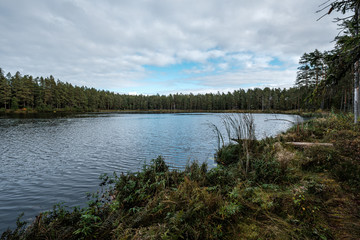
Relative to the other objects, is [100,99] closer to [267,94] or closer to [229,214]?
[267,94]

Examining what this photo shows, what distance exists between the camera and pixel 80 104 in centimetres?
9212

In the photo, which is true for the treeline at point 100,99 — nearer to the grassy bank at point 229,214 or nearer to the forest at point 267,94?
the forest at point 267,94

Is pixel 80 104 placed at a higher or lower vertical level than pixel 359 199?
higher

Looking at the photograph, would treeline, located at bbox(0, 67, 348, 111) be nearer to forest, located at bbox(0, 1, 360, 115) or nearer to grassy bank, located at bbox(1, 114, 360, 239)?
forest, located at bbox(0, 1, 360, 115)

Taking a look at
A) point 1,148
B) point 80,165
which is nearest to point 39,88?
point 1,148

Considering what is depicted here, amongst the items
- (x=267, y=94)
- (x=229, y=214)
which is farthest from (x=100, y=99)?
(x=229, y=214)

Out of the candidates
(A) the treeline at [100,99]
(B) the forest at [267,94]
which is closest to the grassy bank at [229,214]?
(B) the forest at [267,94]

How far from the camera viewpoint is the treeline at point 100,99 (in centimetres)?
6316

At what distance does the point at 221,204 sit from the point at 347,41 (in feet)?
14.0

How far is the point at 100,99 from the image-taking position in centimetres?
10638

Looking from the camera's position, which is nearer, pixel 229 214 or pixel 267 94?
pixel 229 214

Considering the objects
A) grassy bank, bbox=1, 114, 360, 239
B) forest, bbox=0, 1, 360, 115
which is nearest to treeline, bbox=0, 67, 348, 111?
forest, bbox=0, 1, 360, 115

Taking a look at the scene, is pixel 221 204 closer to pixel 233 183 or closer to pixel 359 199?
pixel 233 183

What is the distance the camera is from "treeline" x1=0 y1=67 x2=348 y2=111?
63156 millimetres
